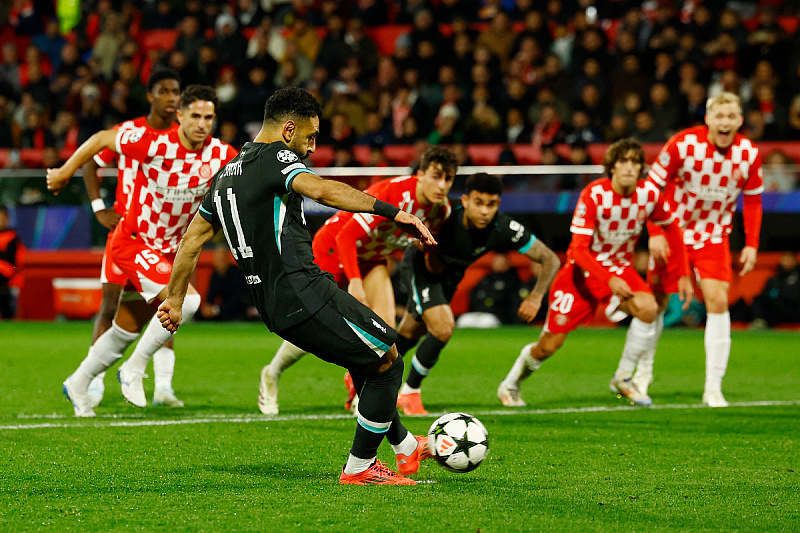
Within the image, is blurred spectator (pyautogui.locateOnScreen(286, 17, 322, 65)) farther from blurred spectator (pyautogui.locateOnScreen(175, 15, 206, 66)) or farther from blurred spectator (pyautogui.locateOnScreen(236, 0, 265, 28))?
blurred spectator (pyautogui.locateOnScreen(175, 15, 206, 66))

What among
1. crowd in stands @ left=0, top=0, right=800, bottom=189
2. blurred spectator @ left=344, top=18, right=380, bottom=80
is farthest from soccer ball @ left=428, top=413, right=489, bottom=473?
blurred spectator @ left=344, top=18, right=380, bottom=80

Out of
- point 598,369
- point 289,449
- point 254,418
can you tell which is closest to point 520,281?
point 598,369

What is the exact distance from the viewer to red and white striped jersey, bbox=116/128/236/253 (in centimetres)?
744

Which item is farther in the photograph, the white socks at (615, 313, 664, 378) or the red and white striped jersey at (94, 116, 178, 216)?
the white socks at (615, 313, 664, 378)

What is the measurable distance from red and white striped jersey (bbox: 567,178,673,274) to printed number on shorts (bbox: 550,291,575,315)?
0.33 metres

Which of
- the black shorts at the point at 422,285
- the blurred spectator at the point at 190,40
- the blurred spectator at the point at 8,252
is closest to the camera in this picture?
the black shorts at the point at 422,285

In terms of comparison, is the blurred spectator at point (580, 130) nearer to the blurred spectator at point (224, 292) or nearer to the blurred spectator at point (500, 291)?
the blurred spectator at point (500, 291)

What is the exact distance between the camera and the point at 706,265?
8211 mm

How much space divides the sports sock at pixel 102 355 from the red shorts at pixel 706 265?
4.10 meters

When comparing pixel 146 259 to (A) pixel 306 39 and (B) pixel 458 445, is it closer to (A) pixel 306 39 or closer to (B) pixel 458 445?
(B) pixel 458 445

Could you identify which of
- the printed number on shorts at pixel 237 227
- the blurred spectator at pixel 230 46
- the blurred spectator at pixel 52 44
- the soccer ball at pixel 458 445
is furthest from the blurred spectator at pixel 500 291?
the blurred spectator at pixel 52 44

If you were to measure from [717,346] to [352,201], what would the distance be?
15.4 ft

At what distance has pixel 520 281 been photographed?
51.4 feet

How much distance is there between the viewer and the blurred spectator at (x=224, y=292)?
16.3 metres
